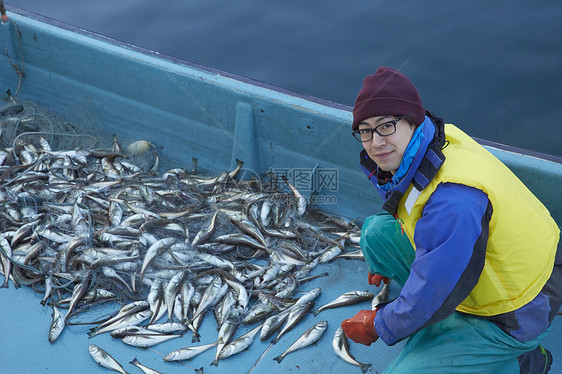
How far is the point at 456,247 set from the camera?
1.97 m

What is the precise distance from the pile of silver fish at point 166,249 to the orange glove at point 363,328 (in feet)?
1.45

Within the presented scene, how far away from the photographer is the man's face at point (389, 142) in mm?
2135

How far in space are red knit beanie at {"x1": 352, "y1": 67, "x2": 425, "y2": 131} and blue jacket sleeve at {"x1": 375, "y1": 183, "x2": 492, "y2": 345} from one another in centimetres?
33

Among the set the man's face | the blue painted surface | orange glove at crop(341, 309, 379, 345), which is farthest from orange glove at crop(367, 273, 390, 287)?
the man's face

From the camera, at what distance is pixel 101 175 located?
175 inches

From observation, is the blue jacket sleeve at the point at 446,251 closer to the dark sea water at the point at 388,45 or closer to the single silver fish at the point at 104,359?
the single silver fish at the point at 104,359

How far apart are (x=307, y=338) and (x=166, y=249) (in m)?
1.18

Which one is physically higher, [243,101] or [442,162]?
[442,162]

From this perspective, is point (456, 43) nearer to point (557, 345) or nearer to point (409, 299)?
point (557, 345)

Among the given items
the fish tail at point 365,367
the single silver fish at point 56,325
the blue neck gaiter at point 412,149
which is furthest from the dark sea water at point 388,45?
the single silver fish at point 56,325

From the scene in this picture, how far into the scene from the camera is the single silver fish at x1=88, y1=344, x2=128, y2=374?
2.98m

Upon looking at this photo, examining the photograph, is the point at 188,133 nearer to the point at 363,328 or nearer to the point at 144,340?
the point at 144,340

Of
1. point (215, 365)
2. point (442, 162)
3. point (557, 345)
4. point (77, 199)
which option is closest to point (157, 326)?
point (215, 365)

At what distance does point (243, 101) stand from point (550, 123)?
194 inches
